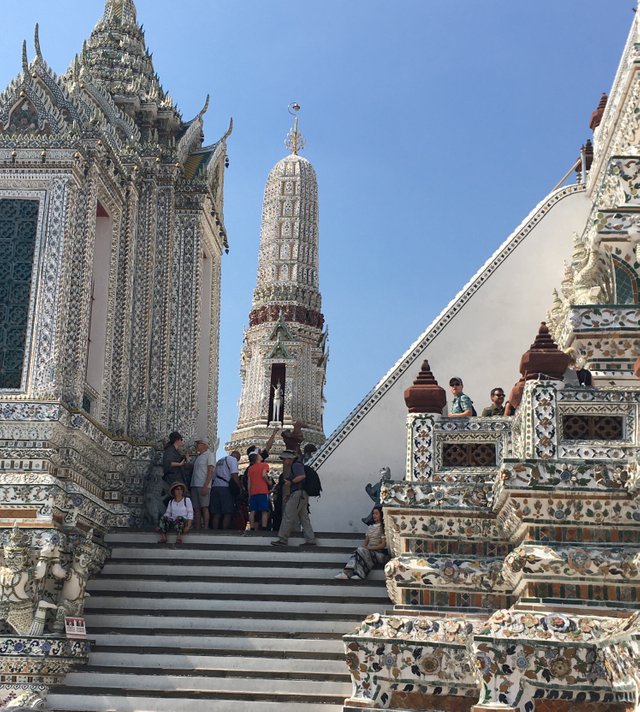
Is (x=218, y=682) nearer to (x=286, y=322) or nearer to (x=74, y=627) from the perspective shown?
(x=74, y=627)

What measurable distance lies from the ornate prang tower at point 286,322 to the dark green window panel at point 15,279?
18.6 metres

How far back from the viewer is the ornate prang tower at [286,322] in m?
32.4

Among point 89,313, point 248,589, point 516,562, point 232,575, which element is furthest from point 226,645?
point 89,313

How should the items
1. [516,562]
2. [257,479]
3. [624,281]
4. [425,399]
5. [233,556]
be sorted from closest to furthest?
1. [516,562]
2. [425,399]
3. [624,281]
4. [233,556]
5. [257,479]

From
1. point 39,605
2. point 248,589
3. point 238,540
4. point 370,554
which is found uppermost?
point 238,540

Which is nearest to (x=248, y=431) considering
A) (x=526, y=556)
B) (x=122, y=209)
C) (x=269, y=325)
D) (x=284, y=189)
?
(x=269, y=325)

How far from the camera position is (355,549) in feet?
38.5

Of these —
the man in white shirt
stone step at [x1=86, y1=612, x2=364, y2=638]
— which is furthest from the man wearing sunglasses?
the man in white shirt

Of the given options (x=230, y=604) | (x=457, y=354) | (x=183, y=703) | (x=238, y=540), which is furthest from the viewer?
(x=457, y=354)

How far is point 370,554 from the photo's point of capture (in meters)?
11.2

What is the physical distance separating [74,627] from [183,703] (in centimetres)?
141

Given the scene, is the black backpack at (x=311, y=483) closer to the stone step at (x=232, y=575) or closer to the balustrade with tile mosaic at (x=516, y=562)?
the stone step at (x=232, y=575)

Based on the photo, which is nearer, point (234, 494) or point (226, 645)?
point (226, 645)

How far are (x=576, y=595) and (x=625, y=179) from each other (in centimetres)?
354
